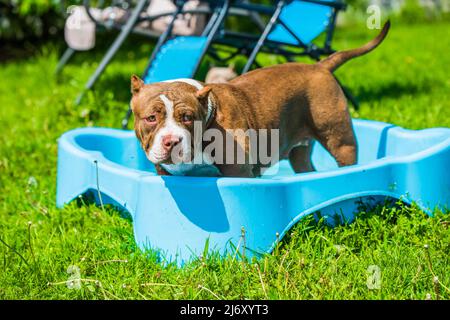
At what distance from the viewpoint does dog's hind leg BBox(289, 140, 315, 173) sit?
13.2 ft

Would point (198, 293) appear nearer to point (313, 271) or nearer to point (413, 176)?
point (313, 271)

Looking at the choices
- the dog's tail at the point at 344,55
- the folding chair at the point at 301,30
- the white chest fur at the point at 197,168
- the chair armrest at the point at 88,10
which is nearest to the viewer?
the white chest fur at the point at 197,168

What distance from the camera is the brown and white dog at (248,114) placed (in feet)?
9.34

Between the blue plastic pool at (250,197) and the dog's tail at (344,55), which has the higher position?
the dog's tail at (344,55)

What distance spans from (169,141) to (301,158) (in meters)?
1.48

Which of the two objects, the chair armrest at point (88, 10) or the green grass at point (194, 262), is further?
the chair armrest at point (88, 10)

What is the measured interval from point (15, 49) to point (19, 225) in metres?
6.91

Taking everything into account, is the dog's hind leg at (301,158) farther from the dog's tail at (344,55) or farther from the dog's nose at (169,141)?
the dog's nose at (169,141)

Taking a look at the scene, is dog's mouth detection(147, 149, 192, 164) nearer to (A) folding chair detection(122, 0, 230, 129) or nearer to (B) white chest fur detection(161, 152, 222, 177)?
(B) white chest fur detection(161, 152, 222, 177)

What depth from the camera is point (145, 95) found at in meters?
2.98

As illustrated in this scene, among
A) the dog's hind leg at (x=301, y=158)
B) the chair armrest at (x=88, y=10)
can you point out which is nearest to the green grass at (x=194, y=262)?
the dog's hind leg at (x=301, y=158)

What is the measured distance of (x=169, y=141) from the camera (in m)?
2.77

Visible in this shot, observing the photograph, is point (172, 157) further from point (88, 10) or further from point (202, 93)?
point (88, 10)

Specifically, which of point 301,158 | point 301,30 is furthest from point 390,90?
point 301,158
